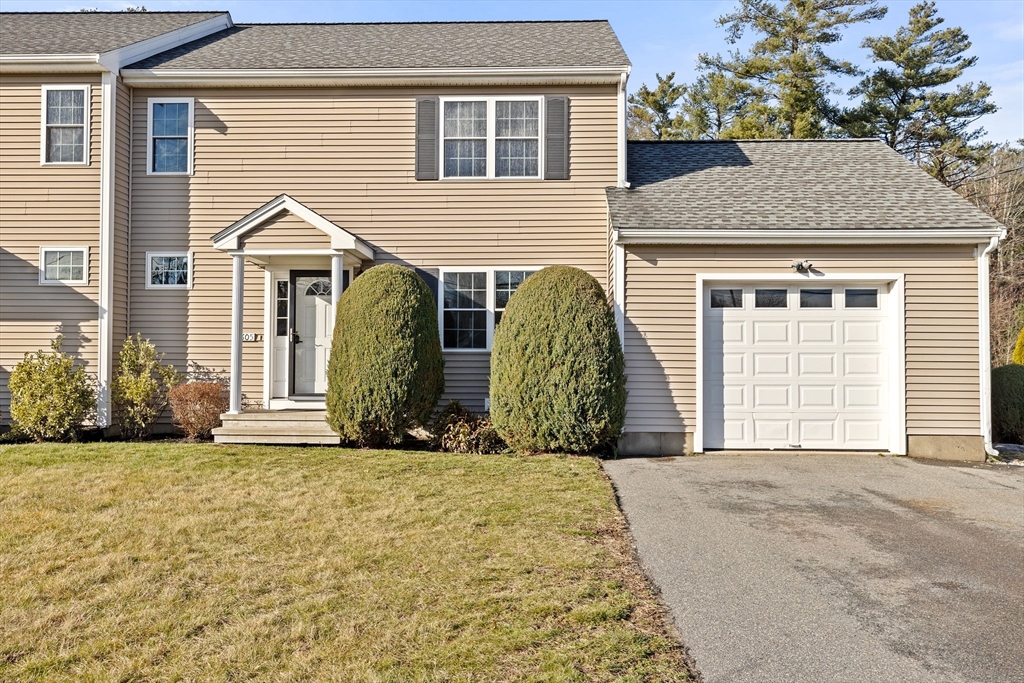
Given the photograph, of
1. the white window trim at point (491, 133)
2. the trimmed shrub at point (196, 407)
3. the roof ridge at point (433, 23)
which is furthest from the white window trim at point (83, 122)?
the white window trim at point (491, 133)

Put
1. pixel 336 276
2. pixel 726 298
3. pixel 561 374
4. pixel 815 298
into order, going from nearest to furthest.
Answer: pixel 561 374 < pixel 815 298 < pixel 726 298 < pixel 336 276

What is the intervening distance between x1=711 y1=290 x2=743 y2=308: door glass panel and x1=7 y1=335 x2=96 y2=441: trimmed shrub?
8989 mm

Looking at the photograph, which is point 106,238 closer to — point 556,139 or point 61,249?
point 61,249

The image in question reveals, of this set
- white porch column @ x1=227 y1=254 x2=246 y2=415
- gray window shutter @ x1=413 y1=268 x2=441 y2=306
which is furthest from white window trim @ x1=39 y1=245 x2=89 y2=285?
gray window shutter @ x1=413 y1=268 x2=441 y2=306

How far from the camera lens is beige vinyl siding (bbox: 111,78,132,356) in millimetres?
10133

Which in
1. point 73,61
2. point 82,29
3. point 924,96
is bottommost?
point 73,61

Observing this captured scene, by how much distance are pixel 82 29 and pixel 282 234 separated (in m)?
6.05

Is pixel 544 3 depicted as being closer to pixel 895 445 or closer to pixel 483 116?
pixel 483 116

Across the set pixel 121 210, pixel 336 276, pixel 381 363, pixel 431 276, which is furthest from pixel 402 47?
pixel 381 363

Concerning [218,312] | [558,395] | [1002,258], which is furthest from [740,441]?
[1002,258]

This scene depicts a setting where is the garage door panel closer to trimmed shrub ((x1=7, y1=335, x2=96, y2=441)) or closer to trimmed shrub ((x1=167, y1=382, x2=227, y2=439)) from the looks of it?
trimmed shrub ((x1=167, y1=382, x2=227, y2=439))

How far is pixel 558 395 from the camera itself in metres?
8.33

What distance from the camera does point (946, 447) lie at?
8.89 meters

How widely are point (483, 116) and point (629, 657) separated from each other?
29.6ft
